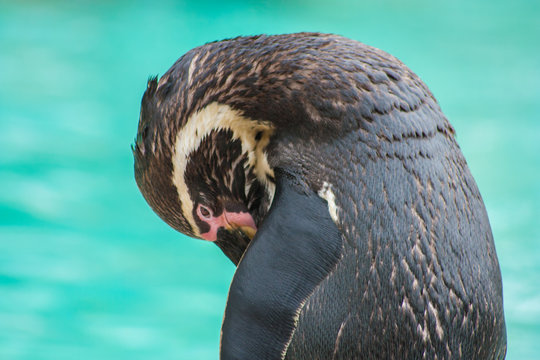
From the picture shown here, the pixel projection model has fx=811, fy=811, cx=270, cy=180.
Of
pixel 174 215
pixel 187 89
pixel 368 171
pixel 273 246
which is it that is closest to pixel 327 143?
pixel 368 171

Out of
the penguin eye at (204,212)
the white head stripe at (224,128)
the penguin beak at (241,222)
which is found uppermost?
the white head stripe at (224,128)

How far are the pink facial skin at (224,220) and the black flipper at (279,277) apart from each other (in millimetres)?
210

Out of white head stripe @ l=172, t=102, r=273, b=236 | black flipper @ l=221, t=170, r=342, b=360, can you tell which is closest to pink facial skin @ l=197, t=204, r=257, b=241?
white head stripe @ l=172, t=102, r=273, b=236

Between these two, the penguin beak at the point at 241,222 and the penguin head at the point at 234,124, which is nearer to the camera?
the penguin head at the point at 234,124

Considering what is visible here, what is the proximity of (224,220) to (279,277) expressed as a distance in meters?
0.31

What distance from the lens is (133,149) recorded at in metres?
1.65

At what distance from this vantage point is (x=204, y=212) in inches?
62.7

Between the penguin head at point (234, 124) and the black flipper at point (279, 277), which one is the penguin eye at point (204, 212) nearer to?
the penguin head at point (234, 124)

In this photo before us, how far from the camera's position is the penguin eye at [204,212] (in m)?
1.58

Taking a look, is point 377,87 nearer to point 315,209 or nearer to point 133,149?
point 315,209

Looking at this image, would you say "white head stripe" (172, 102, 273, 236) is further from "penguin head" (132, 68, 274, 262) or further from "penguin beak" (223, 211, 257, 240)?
→ "penguin beak" (223, 211, 257, 240)

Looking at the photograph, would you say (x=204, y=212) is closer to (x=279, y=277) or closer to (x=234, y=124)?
(x=234, y=124)

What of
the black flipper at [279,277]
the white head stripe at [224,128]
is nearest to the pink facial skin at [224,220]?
the white head stripe at [224,128]

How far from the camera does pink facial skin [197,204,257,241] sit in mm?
1551
